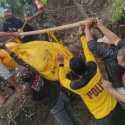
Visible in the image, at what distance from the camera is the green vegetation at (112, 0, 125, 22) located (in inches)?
346

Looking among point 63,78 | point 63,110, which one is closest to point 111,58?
point 63,78

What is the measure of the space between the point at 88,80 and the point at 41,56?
2.95 feet

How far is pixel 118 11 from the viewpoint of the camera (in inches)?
346

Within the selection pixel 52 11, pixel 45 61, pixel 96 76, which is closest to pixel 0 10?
pixel 52 11

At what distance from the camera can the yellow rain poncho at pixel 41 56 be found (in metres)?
7.30

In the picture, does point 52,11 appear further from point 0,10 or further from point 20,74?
point 20,74

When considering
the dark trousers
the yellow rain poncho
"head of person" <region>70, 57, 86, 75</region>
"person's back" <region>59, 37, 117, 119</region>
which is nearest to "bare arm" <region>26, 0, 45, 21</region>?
the yellow rain poncho

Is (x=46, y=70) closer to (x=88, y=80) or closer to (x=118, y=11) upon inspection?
(x=88, y=80)

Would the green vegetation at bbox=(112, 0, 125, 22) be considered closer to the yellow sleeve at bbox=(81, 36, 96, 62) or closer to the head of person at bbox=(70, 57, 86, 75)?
the yellow sleeve at bbox=(81, 36, 96, 62)

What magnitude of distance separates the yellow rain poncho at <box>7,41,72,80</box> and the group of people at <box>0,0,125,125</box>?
0.05 metres

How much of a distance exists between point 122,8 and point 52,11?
7.84ft

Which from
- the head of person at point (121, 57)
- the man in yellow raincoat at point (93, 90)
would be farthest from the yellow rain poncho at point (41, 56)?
the head of person at point (121, 57)

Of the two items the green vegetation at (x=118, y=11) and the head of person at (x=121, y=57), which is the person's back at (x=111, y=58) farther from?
the green vegetation at (x=118, y=11)

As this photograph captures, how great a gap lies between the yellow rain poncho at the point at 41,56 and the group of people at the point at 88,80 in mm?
48
